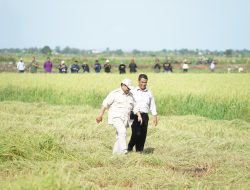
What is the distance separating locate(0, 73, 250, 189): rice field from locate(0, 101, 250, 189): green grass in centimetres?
1

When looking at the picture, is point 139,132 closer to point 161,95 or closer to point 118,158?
point 118,158

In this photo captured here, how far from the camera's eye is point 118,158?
32.6 ft

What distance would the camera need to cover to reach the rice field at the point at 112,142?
27.8 ft

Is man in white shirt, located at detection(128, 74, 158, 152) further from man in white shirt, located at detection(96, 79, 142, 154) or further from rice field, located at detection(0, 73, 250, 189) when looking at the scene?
rice field, located at detection(0, 73, 250, 189)

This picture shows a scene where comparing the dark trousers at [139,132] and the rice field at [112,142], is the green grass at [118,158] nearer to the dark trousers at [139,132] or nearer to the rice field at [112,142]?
the rice field at [112,142]

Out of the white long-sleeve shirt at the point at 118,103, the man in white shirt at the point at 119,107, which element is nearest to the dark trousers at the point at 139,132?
the man in white shirt at the point at 119,107

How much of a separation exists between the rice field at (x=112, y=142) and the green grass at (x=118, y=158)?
0.01 meters

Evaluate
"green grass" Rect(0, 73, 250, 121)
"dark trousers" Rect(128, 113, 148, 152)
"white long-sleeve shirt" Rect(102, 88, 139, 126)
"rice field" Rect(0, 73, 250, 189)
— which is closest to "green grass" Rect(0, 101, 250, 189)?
"rice field" Rect(0, 73, 250, 189)

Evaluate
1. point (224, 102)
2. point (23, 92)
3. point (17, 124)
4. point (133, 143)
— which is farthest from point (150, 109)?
point (23, 92)

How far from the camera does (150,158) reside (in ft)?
32.5

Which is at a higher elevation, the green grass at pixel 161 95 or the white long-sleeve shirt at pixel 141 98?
the white long-sleeve shirt at pixel 141 98

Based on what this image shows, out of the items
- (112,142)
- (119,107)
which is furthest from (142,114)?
(112,142)

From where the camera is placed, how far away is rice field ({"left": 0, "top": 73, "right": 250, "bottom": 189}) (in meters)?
8.46

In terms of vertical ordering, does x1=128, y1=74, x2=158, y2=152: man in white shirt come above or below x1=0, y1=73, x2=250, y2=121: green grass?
above
